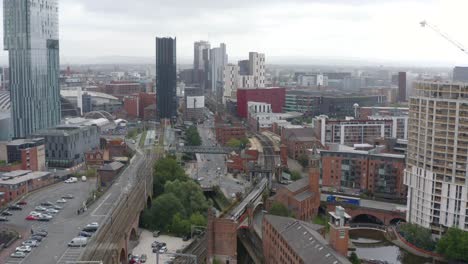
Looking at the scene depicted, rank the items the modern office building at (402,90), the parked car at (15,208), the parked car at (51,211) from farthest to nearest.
Answer: 1. the modern office building at (402,90)
2. the parked car at (15,208)
3. the parked car at (51,211)

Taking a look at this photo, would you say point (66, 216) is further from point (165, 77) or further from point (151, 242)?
point (165, 77)

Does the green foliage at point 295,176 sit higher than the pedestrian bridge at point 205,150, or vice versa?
the pedestrian bridge at point 205,150

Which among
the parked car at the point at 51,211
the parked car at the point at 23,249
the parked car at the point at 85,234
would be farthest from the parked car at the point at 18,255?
the parked car at the point at 51,211

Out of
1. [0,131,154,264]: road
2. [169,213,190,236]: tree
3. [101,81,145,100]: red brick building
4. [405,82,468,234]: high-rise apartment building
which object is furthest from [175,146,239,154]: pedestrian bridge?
[101,81,145,100]: red brick building

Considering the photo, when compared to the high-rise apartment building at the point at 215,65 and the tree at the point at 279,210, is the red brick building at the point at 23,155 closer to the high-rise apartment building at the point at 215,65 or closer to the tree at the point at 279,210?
the tree at the point at 279,210

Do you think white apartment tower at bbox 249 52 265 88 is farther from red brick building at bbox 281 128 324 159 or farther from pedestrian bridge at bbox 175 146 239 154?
pedestrian bridge at bbox 175 146 239 154

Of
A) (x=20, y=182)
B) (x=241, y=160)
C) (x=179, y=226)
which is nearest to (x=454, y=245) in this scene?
(x=179, y=226)
